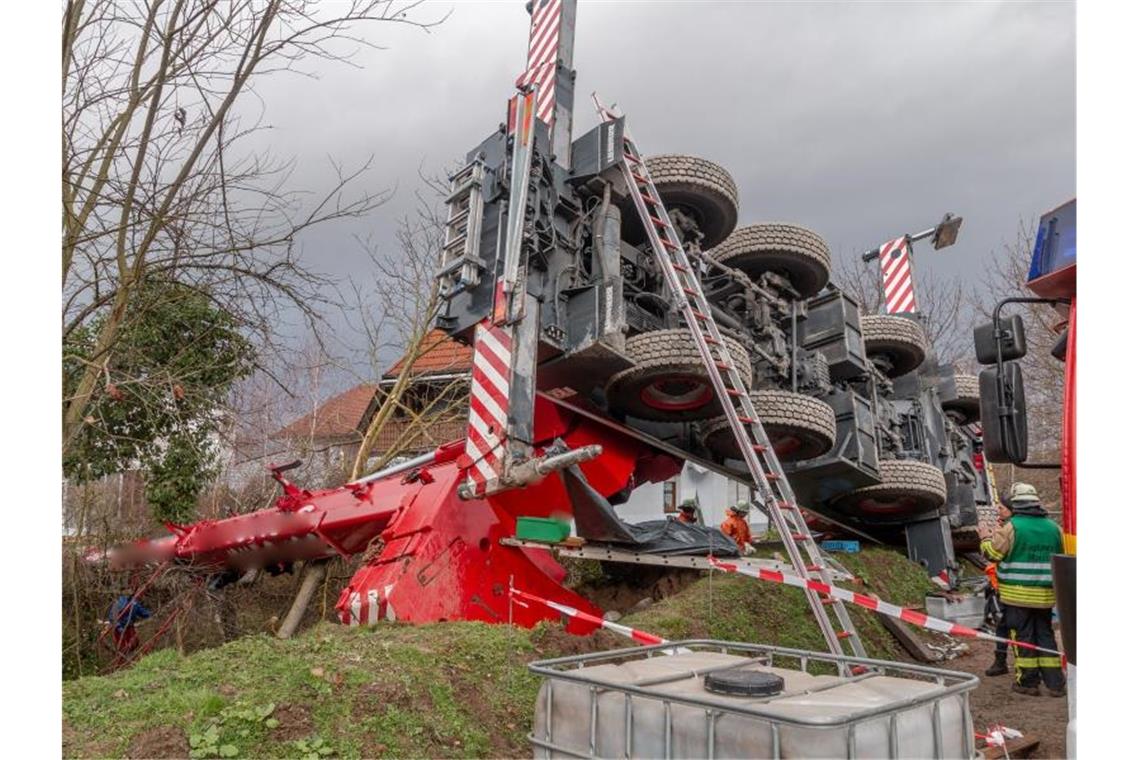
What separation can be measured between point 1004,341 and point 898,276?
901cm

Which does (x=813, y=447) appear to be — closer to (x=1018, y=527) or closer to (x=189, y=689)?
(x=1018, y=527)

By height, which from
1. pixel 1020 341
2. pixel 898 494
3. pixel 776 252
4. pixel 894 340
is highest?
pixel 776 252

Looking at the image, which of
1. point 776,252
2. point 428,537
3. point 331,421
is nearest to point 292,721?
point 428,537

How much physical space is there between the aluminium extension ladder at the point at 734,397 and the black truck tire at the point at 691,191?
226 millimetres

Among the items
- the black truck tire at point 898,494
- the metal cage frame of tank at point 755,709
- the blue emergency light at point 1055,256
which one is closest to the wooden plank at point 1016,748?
the metal cage frame of tank at point 755,709

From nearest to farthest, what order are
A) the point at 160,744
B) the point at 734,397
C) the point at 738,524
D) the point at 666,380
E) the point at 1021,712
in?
1. the point at 160,744
2. the point at 1021,712
3. the point at 666,380
4. the point at 734,397
5. the point at 738,524

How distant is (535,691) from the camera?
3955mm

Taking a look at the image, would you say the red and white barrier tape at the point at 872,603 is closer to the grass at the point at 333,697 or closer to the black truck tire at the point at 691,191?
the grass at the point at 333,697

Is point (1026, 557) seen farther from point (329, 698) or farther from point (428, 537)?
point (329, 698)

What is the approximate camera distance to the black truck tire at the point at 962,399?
1161 centimetres

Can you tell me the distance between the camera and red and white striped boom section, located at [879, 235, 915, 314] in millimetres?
12297

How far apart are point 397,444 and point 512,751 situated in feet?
29.7

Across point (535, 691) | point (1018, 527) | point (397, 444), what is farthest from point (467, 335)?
point (397, 444)

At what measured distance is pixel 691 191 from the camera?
6.85m
